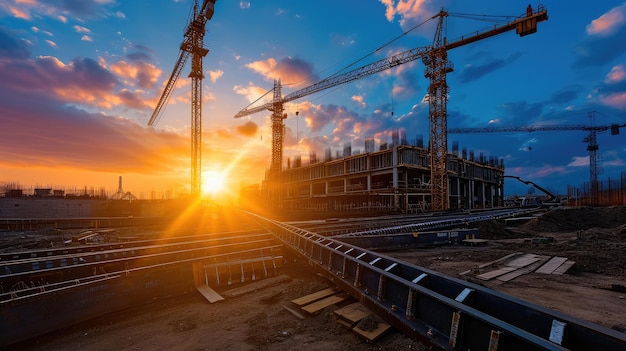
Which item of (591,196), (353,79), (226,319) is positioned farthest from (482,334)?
(591,196)

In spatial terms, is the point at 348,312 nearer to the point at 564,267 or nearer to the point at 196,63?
the point at 564,267

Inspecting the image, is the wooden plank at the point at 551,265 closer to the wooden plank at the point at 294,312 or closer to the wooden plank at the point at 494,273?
the wooden plank at the point at 494,273

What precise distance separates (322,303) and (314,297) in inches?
14.1

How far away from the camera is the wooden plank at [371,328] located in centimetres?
447

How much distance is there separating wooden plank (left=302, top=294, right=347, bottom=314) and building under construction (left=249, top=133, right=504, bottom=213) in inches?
1348

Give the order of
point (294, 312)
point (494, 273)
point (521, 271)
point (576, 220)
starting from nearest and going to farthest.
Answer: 1. point (294, 312)
2. point (494, 273)
3. point (521, 271)
4. point (576, 220)

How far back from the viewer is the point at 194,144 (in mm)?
39594

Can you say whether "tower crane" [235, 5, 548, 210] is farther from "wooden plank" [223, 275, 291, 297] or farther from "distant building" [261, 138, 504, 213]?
"wooden plank" [223, 275, 291, 297]

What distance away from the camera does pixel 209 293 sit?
752 centimetres

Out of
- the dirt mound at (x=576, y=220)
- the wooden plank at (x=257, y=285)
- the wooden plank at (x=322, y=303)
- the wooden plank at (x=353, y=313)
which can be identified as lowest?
the dirt mound at (x=576, y=220)

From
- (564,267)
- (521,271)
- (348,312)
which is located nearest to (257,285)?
(348,312)

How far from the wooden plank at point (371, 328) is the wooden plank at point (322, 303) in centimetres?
118

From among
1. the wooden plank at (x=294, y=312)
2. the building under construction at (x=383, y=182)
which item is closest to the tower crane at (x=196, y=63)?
the building under construction at (x=383, y=182)

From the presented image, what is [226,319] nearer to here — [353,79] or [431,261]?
[431,261]
